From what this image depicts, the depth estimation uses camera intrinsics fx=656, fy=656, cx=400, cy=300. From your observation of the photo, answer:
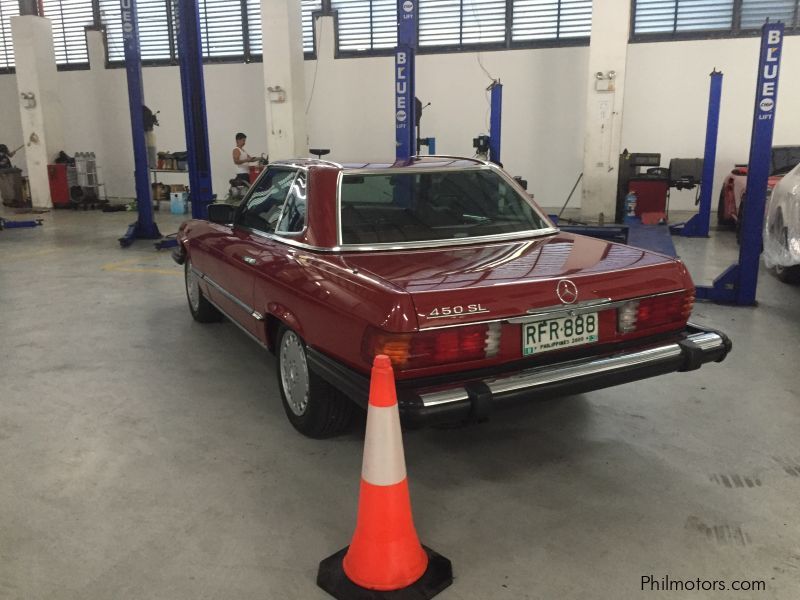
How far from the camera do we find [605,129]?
1073cm

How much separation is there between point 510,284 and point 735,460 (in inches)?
54.9

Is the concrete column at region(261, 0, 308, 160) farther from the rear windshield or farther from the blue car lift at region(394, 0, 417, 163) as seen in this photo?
the rear windshield

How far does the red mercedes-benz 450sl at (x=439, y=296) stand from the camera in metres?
2.42

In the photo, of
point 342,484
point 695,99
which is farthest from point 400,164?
point 695,99

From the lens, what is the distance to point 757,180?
17.6 feet

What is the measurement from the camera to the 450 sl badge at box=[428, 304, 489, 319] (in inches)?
93.3

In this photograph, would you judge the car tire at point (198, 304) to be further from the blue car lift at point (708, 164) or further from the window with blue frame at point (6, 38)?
the window with blue frame at point (6, 38)

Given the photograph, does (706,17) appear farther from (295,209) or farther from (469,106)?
(295,209)

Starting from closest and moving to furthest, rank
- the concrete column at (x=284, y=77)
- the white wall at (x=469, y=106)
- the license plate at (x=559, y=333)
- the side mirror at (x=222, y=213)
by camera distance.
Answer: the license plate at (x=559, y=333)
the side mirror at (x=222, y=213)
the concrete column at (x=284, y=77)
the white wall at (x=469, y=106)

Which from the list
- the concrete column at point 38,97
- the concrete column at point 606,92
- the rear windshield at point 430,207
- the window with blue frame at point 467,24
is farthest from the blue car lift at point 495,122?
the concrete column at point 38,97

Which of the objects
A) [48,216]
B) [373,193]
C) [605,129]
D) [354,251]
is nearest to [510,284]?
[354,251]

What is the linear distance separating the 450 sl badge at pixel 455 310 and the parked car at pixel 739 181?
7.02m

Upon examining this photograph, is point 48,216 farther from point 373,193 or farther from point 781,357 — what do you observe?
point 781,357

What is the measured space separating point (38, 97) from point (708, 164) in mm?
13326
